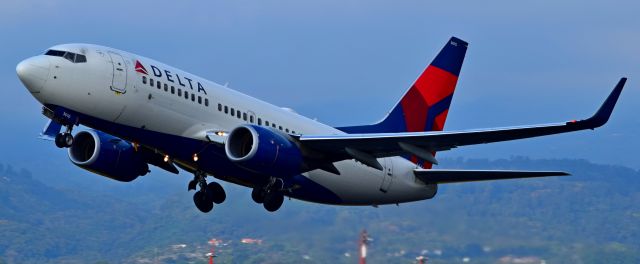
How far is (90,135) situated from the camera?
47.6 m

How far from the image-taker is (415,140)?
43438mm

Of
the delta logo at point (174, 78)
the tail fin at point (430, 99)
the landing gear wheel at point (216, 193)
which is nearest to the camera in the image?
the delta logo at point (174, 78)

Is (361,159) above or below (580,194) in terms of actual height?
below

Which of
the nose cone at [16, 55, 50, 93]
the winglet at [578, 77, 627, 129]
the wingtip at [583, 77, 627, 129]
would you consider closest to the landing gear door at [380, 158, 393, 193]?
the winglet at [578, 77, 627, 129]

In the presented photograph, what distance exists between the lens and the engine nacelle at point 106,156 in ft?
155

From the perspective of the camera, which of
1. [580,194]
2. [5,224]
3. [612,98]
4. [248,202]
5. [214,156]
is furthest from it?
[5,224]

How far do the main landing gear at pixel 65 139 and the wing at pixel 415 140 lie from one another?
8.25 meters

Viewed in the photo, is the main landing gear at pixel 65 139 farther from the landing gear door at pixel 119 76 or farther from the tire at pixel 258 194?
the tire at pixel 258 194

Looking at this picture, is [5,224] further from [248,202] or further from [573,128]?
[573,128]

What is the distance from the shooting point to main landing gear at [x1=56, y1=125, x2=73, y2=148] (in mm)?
42869

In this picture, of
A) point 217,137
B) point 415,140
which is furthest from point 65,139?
point 415,140

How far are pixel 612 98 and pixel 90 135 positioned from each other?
2053cm

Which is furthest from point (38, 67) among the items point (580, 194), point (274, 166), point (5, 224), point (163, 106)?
point (5, 224)

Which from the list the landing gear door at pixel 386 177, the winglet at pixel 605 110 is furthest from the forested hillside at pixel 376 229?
the winglet at pixel 605 110
